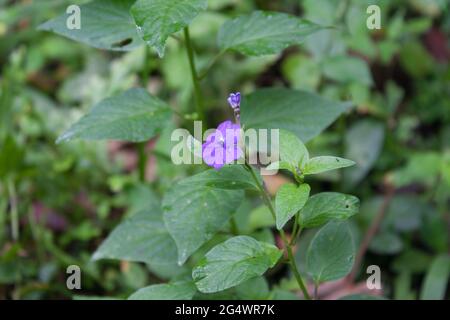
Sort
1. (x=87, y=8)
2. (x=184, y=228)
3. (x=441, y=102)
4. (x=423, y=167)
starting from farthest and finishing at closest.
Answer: (x=441, y=102)
(x=423, y=167)
(x=87, y=8)
(x=184, y=228)

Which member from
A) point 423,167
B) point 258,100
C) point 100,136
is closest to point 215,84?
point 423,167

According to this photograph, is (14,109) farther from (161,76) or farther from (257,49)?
(257,49)

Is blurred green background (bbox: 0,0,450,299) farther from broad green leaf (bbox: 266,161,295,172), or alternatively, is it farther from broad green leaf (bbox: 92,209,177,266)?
broad green leaf (bbox: 266,161,295,172)

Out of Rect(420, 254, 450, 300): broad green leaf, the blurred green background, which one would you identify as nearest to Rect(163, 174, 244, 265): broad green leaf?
the blurred green background

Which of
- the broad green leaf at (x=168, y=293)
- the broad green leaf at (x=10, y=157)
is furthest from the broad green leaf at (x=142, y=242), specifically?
the broad green leaf at (x=10, y=157)

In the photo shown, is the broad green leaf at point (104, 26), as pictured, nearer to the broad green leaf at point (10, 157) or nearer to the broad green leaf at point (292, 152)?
the broad green leaf at point (292, 152)
